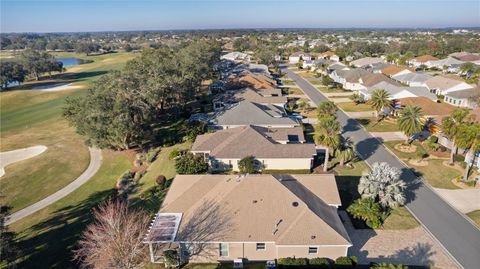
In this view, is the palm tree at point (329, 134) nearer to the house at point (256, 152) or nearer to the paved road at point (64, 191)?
the house at point (256, 152)

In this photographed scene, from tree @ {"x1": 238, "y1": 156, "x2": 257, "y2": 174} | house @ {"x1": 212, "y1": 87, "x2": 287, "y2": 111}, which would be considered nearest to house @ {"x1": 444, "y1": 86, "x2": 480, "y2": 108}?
house @ {"x1": 212, "y1": 87, "x2": 287, "y2": 111}

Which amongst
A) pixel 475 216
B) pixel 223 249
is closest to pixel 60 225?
pixel 223 249

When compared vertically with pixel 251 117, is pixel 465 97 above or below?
below

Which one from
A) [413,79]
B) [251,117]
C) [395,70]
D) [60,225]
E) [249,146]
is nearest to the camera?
[60,225]

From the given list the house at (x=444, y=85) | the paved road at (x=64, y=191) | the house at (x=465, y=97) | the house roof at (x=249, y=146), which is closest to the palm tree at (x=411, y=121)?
the house roof at (x=249, y=146)

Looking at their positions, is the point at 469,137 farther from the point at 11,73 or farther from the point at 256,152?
the point at 11,73

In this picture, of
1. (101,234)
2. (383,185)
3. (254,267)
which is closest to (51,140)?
(101,234)

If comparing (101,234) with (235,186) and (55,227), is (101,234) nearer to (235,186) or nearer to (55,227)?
(235,186)
